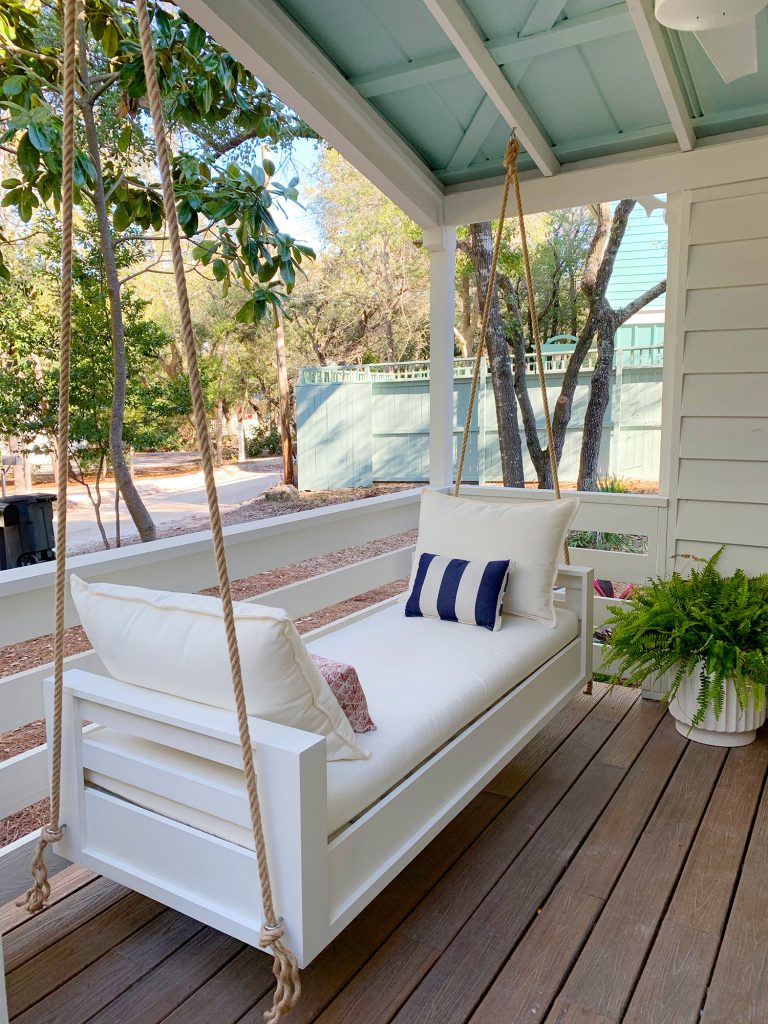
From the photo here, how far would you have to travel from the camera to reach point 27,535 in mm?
5258

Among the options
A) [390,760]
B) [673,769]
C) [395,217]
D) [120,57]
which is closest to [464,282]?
[395,217]

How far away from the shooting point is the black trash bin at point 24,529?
5113mm

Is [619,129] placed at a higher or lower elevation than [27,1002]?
higher

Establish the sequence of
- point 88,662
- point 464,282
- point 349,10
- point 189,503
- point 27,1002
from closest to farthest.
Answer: point 27,1002 < point 88,662 < point 349,10 < point 464,282 < point 189,503

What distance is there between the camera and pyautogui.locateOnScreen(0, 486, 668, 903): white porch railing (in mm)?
1934

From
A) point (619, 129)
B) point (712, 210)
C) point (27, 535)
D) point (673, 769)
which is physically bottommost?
point (673, 769)

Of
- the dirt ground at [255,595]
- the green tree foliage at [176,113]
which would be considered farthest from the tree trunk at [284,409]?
the green tree foliage at [176,113]

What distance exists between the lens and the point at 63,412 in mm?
1385

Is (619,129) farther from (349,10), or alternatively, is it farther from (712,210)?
(349,10)

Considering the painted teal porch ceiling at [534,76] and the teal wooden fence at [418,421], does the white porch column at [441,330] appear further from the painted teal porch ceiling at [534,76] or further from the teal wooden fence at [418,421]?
the teal wooden fence at [418,421]

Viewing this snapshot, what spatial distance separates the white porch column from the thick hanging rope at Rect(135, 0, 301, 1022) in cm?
242

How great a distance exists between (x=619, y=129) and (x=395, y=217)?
6.13 meters

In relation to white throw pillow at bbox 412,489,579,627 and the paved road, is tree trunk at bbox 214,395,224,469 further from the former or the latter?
white throw pillow at bbox 412,489,579,627

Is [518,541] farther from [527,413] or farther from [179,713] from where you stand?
[527,413]
